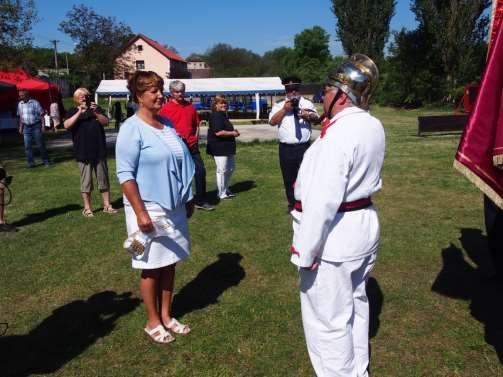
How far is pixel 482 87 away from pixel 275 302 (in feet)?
8.26

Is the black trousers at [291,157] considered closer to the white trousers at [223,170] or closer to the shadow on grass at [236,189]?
the white trousers at [223,170]

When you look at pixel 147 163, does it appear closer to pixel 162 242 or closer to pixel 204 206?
pixel 162 242

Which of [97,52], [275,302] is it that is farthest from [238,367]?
[97,52]

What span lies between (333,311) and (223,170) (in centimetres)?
527

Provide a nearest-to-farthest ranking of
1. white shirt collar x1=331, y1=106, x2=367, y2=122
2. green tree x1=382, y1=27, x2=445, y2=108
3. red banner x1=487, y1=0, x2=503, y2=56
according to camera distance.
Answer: white shirt collar x1=331, y1=106, x2=367, y2=122
red banner x1=487, y1=0, x2=503, y2=56
green tree x1=382, y1=27, x2=445, y2=108

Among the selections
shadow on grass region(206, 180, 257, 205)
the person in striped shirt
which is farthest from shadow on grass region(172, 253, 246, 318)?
the person in striped shirt

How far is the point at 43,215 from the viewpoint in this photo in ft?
23.7

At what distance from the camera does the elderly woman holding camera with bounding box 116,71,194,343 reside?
3.10 meters

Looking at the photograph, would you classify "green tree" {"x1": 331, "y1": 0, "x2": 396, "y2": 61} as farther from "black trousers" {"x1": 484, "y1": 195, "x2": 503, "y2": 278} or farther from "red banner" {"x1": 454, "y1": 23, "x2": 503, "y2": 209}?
"red banner" {"x1": 454, "y1": 23, "x2": 503, "y2": 209}

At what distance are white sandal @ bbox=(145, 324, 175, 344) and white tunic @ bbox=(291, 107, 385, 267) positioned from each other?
158 cm

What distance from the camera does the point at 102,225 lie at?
6570 millimetres

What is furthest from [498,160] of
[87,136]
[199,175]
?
[87,136]

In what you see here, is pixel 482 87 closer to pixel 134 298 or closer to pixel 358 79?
pixel 358 79

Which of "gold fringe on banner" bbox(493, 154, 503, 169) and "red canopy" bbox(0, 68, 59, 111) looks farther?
"red canopy" bbox(0, 68, 59, 111)
